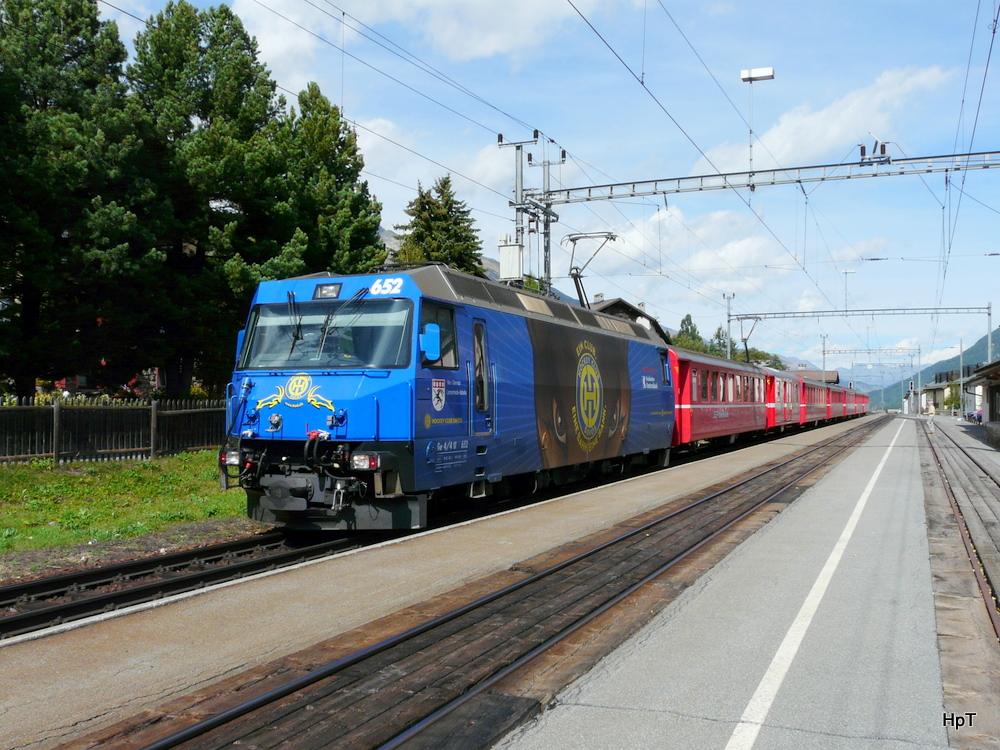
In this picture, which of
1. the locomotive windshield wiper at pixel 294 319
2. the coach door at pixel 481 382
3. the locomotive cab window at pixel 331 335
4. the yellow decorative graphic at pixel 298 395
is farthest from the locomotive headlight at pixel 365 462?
the coach door at pixel 481 382

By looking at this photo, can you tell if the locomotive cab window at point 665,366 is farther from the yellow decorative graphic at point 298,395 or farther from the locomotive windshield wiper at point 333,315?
the yellow decorative graphic at point 298,395

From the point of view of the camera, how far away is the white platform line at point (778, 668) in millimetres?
4598

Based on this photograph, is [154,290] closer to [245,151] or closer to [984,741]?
[245,151]

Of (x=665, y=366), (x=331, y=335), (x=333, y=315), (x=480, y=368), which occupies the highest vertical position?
(x=333, y=315)

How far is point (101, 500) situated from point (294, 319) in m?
5.76

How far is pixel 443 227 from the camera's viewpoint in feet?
138

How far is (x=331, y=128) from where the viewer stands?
2741 centimetres

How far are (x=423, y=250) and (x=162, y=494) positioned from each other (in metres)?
27.2

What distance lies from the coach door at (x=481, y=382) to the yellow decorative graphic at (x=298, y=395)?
7.33 feet

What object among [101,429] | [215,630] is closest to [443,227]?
[101,429]

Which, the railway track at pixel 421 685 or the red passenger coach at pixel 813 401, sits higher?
the red passenger coach at pixel 813 401

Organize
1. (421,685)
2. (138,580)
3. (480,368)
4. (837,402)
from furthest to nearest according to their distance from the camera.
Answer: (837,402) < (480,368) < (138,580) < (421,685)

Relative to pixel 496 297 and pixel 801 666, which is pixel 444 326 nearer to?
pixel 496 297

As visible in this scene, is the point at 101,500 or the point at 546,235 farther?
the point at 546,235
